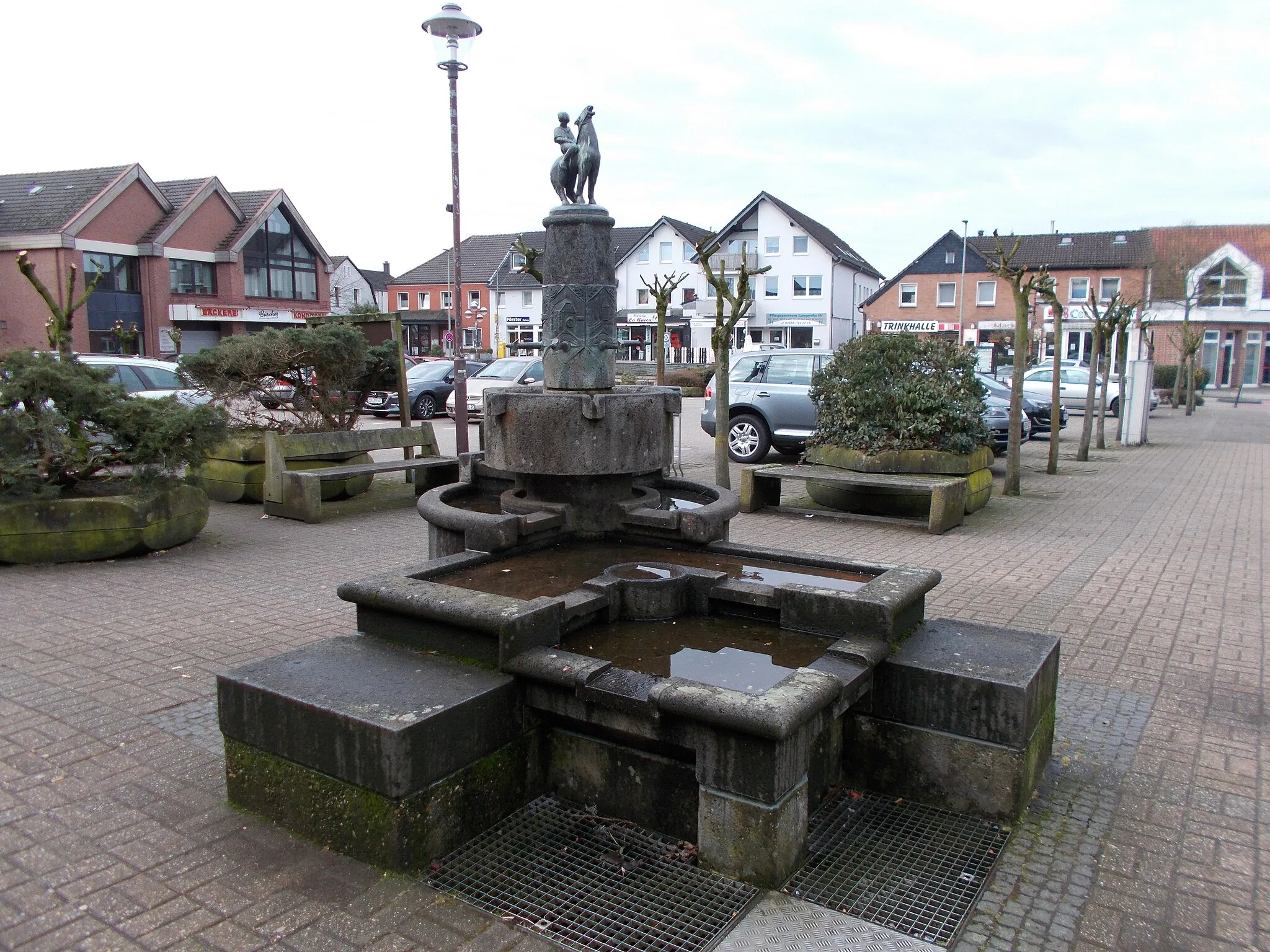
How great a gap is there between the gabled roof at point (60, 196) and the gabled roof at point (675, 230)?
Result: 27050 millimetres

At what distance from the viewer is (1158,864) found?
11.2 ft

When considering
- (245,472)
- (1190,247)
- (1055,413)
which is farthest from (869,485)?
(1190,247)

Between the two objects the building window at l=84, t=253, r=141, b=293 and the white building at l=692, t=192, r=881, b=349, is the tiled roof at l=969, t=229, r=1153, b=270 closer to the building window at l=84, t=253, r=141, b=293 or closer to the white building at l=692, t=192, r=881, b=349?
the white building at l=692, t=192, r=881, b=349

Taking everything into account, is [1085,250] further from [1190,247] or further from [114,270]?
[114,270]

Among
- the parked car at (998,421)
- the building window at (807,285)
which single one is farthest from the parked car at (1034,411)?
the building window at (807,285)

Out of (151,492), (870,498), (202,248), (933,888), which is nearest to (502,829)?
(933,888)

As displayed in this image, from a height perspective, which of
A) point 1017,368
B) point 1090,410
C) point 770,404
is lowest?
point 1090,410

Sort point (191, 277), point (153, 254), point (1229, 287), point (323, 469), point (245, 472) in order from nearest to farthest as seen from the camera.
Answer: point (323, 469) < point (245, 472) < point (153, 254) < point (191, 277) < point (1229, 287)

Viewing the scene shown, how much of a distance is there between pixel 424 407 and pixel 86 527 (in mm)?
14628

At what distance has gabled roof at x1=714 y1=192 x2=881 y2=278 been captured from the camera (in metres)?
56.1

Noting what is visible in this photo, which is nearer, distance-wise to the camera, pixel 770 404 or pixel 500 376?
pixel 770 404

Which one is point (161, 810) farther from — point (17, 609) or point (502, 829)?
point (17, 609)

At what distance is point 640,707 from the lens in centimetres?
345

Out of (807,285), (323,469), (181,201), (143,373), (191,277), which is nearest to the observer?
(323,469)
